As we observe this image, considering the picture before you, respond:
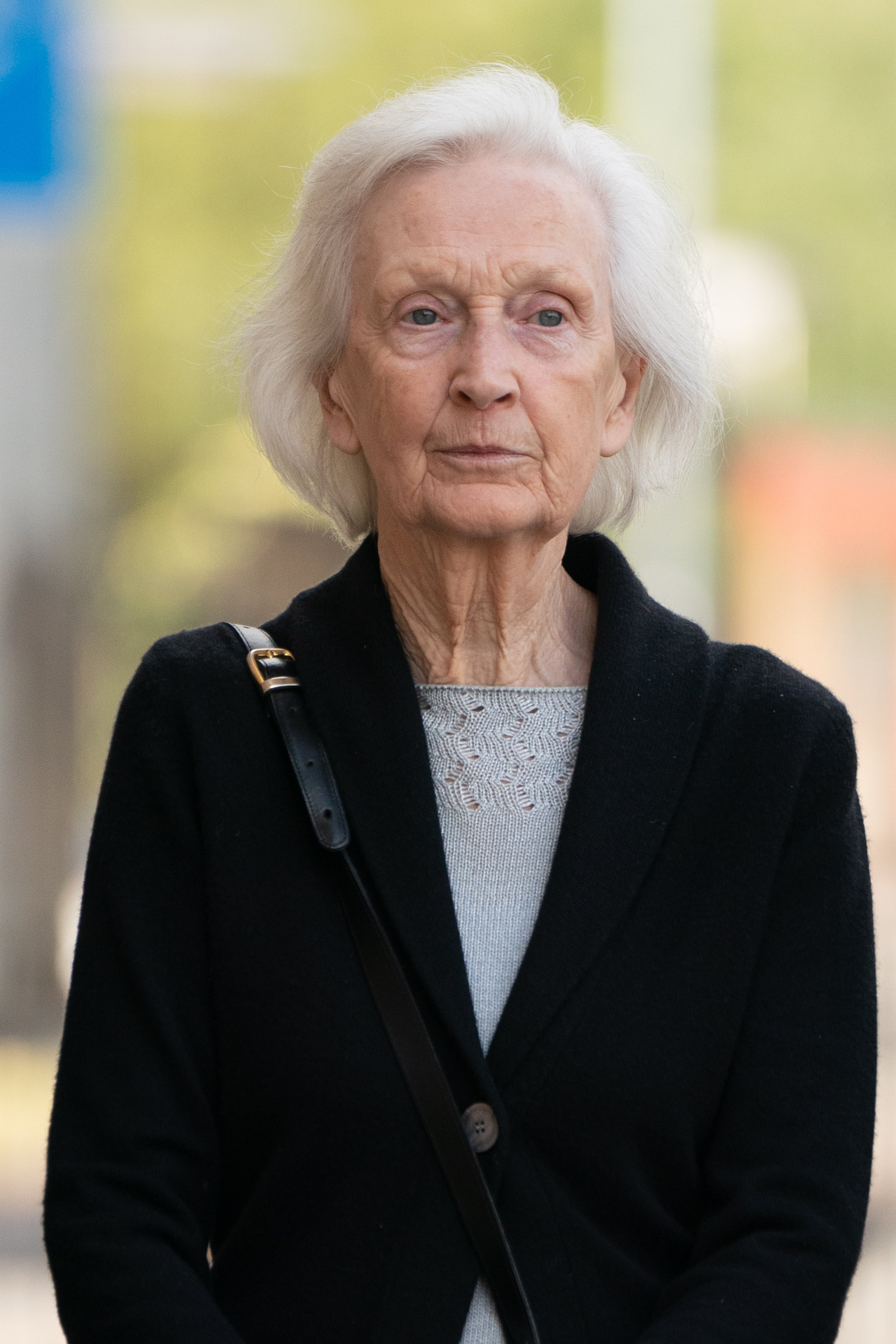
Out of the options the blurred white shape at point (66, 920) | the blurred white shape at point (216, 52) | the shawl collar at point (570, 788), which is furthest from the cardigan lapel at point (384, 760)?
the blurred white shape at point (216, 52)

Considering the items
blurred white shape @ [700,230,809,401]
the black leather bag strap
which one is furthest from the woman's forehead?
blurred white shape @ [700,230,809,401]

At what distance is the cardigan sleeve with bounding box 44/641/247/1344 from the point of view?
213 centimetres

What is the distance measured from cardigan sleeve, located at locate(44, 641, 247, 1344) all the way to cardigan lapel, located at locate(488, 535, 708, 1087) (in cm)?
40

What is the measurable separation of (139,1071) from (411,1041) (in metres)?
0.34

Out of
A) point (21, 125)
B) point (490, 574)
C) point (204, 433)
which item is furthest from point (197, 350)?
point (490, 574)

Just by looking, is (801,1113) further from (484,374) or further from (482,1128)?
(484,374)

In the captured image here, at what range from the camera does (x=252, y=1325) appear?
2.19m

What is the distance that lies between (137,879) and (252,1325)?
1.84 feet

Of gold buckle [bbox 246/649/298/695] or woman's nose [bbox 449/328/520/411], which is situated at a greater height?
woman's nose [bbox 449/328/520/411]

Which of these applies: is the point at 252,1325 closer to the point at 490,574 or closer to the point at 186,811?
the point at 186,811

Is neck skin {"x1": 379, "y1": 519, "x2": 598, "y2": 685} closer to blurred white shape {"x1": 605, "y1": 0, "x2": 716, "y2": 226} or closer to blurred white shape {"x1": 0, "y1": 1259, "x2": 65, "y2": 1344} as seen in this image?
blurred white shape {"x1": 0, "y1": 1259, "x2": 65, "y2": 1344}

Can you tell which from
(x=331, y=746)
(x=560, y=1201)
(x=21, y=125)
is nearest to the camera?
(x=560, y=1201)

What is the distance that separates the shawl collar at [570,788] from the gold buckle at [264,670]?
0.02m

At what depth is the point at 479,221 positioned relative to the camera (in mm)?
2303
